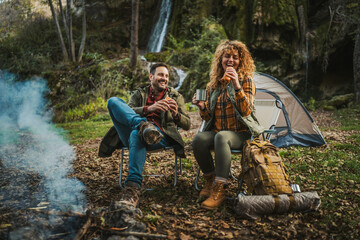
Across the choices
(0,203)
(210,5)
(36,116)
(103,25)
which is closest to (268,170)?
(0,203)

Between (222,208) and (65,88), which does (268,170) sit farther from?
(65,88)

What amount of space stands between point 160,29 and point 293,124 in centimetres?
1454

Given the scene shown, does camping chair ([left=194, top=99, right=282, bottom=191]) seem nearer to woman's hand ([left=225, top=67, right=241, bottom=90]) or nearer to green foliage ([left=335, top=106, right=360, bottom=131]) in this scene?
woman's hand ([left=225, top=67, right=241, bottom=90])

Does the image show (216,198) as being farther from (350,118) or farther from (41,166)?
(350,118)

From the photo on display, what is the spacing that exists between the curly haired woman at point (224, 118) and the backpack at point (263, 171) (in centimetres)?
17

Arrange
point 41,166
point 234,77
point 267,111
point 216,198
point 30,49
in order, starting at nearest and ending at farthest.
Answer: point 216,198 < point 234,77 < point 41,166 < point 267,111 < point 30,49

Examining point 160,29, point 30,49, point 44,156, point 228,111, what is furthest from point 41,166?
point 30,49

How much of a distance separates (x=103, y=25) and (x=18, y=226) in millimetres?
20683

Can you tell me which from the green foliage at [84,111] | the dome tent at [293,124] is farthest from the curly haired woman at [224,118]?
the green foliage at [84,111]

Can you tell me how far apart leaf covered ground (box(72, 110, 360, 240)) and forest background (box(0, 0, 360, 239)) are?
13 mm

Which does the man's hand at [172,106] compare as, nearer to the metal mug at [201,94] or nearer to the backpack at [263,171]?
the metal mug at [201,94]

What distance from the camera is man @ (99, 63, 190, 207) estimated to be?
2588mm

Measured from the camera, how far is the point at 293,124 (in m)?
5.18

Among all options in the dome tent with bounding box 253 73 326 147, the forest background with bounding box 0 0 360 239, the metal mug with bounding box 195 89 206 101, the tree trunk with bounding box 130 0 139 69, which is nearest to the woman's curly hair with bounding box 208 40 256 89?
the metal mug with bounding box 195 89 206 101
